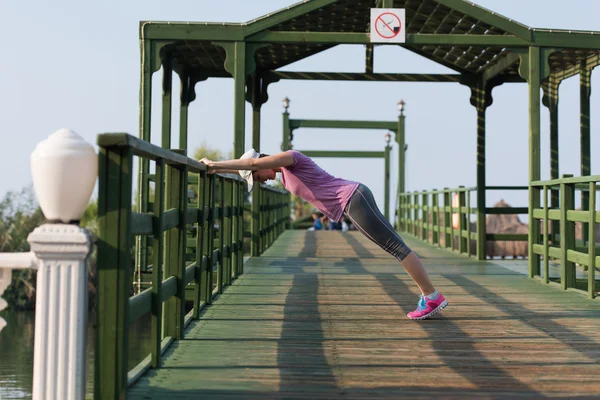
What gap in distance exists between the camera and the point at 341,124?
80.4ft

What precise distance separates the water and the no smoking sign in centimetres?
678

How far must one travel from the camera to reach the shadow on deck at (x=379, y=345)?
4.09 m

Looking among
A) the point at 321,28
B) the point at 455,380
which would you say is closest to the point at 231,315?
the point at 455,380

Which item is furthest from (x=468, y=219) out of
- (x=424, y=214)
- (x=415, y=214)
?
(x=415, y=214)

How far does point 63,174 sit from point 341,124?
21.4 meters

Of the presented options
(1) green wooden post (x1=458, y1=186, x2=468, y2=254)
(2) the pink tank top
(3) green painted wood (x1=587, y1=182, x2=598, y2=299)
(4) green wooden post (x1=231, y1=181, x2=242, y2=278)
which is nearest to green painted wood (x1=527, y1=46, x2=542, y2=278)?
(3) green painted wood (x1=587, y1=182, x2=598, y2=299)

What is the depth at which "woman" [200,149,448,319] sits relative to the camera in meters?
5.61

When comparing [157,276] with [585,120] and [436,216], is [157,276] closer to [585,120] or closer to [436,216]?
[585,120]

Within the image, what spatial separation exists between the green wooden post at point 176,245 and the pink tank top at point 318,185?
80cm

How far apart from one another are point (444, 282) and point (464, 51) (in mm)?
4676

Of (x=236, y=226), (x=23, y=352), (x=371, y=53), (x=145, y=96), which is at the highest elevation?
(x=371, y=53)

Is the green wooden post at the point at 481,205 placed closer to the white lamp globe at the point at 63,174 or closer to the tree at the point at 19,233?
the white lamp globe at the point at 63,174

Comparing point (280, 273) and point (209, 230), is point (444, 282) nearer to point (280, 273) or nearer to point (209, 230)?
point (280, 273)

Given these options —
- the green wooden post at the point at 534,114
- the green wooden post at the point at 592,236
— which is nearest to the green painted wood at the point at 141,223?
the green wooden post at the point at 592,236
